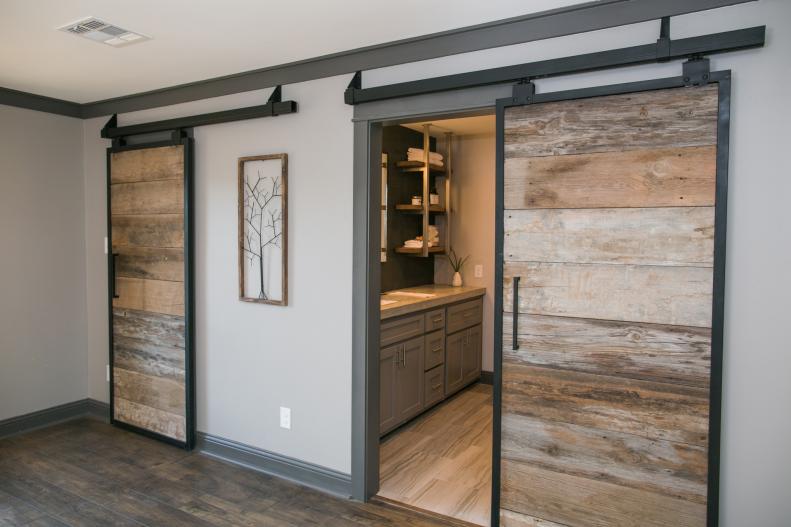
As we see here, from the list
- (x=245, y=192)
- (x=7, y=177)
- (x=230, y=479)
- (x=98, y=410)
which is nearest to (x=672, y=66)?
(x=245, y=192)

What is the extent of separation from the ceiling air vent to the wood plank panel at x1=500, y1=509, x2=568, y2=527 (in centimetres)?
290

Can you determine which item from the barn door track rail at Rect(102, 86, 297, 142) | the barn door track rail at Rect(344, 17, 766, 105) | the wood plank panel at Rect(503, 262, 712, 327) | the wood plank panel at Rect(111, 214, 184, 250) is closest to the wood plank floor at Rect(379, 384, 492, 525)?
the wood plank panel at Rect(503, 262, 712, 327)

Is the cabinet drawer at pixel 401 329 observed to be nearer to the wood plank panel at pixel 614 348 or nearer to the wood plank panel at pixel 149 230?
the wood plank panel at pixel 614 348

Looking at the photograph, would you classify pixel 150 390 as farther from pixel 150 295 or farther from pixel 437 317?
pixel 437 317

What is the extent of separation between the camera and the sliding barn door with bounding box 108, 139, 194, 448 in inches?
143

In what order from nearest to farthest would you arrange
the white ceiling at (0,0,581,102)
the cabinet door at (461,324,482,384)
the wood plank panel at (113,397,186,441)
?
the white ceiling at (0,0,581,102) → the wood plank panel at (113,397,186,441) → the cabinet door at (461,324,482,384)

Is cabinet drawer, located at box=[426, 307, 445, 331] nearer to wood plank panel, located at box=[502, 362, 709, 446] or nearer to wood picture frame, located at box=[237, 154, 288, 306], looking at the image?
wood picture frame, located at box=[237, 154, 288, 306]

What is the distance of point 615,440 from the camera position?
228cm

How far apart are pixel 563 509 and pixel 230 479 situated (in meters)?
1.92

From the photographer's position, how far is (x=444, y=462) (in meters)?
3.47

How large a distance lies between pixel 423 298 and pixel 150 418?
2126 mm

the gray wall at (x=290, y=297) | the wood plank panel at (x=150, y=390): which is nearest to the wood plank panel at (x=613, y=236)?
the gray wall at (x=290, y=297)

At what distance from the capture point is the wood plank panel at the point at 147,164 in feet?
11.9

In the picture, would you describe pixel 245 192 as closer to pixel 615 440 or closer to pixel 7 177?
pixel 7 177
